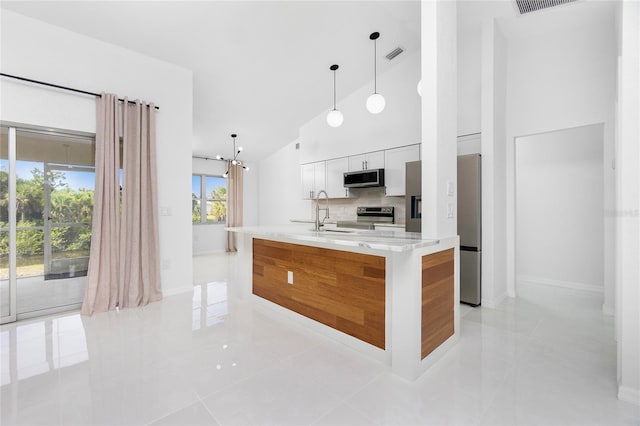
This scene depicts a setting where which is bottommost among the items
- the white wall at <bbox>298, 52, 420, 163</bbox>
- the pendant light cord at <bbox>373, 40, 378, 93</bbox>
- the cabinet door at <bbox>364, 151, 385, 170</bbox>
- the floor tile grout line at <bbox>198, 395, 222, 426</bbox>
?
the floor tile grout line at <bbox>198, 395, 222, 426</bbox>

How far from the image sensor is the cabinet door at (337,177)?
5.65 metres

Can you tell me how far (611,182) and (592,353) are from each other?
6.43 feet

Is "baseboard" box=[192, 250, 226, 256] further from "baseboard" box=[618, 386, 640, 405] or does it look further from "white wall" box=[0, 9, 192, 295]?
"baseboard" box=[618, 386, 640, 405]

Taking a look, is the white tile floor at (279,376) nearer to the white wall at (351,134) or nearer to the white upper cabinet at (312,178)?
the white wall at (351,134)

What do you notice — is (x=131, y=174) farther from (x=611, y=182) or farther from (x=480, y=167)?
(x=611, y=182)

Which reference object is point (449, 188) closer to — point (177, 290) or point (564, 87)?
point (564, 87)

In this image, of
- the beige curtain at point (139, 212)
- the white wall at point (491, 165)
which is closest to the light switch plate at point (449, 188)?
the white wall at point (491, 165)

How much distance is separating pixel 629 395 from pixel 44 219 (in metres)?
5.12

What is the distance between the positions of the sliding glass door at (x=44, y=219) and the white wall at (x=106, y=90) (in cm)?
29

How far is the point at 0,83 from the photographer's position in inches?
108

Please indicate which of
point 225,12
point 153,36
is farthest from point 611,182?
point 153,36

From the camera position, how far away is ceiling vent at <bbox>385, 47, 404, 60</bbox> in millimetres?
4462

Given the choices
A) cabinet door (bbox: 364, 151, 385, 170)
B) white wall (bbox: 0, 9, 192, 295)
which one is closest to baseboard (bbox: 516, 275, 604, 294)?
cabinet door (bbox: 364, 151, 385, 170)

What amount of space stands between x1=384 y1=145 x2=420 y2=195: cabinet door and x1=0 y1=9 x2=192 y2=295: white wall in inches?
123
